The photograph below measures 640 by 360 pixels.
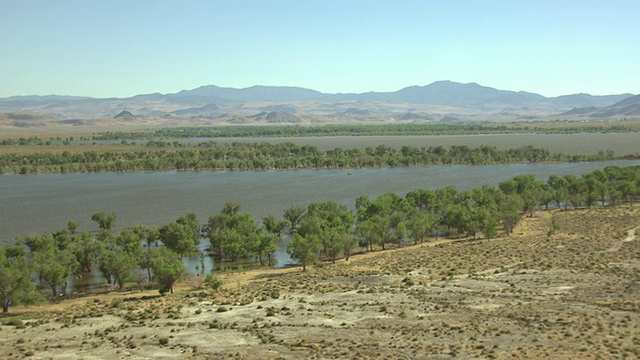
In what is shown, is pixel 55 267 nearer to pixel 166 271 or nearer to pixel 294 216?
pixel 166 271

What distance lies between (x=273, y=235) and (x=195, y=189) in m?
38.1

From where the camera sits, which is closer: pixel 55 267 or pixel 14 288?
pixel 14 288

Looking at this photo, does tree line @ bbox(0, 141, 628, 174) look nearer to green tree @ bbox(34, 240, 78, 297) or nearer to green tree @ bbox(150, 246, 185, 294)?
green tree @ bbox(34, 240, 78, 297)

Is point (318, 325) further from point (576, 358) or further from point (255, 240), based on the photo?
point (255, 240)

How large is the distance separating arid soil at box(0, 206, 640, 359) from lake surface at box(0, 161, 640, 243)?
29080mm

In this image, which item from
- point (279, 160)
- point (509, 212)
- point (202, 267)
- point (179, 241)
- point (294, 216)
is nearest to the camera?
point (202, 267)

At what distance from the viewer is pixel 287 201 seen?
7719 cm

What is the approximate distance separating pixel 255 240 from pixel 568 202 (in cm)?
4290

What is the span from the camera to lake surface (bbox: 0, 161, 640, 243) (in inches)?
2744

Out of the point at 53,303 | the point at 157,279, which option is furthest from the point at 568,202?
the point at 53,303

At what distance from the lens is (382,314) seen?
3102 cm

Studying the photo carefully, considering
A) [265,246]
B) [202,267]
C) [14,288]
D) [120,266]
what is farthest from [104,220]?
[14,288]

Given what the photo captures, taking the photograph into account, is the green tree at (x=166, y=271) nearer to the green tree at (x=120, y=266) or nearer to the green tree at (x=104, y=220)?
the green tree at (x=120, y=266)

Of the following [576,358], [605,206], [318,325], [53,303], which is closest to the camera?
[576,358]
